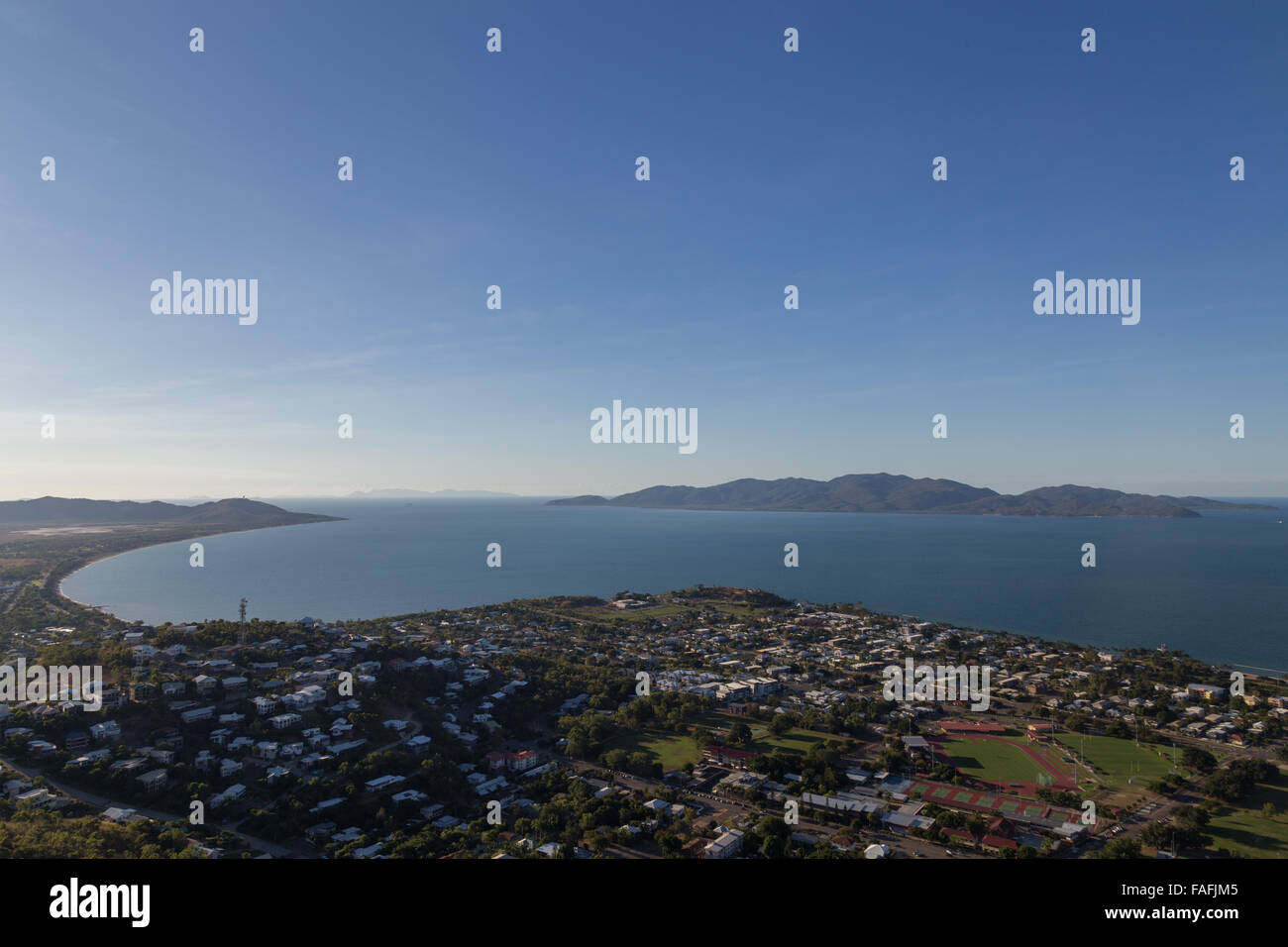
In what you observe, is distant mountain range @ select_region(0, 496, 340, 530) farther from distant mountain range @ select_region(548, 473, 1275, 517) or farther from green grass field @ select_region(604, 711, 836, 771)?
green grass field @ select_region(604, 711, 836, 771)

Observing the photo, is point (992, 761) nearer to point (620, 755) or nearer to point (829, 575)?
point (620, 755)

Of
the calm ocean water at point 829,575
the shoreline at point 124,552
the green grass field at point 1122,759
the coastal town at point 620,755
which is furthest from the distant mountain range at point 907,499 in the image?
the green grass field at point 1122,759

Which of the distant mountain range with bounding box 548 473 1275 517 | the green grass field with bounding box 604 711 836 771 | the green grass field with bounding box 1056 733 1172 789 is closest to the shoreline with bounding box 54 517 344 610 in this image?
the green grass field with bounding box 604 711 836 771

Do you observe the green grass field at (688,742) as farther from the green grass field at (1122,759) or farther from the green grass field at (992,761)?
the green grass field at (1122,759)

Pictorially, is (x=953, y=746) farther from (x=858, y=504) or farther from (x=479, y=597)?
(x=858, y=504)

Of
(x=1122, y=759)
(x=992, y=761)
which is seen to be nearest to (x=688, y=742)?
(x=992, y=761)

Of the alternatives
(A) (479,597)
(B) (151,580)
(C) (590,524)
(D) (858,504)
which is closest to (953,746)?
(A) (479,597)
